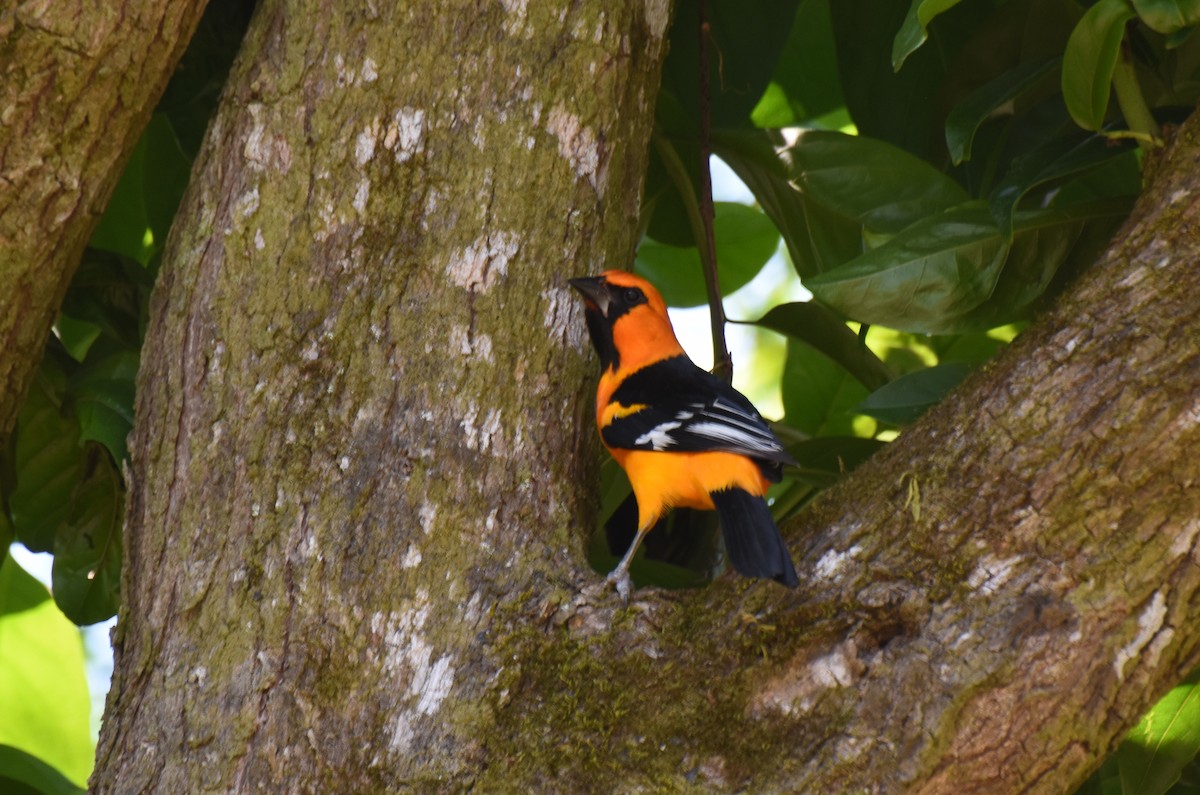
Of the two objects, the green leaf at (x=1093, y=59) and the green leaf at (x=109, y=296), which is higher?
the green leaf at (x=109, y=296)

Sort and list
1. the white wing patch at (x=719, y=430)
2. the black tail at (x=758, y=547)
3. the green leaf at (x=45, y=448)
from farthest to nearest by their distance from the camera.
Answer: the green leaf at (x=45, y=448)
the white wing patch at (x=719, y=430)
the black tail at (x=758, y=547)

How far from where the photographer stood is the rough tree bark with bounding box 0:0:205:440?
227 cm

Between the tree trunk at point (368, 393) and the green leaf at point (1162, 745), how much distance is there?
126 cm

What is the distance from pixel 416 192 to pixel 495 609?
0.89 meters

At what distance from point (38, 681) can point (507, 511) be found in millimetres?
2156

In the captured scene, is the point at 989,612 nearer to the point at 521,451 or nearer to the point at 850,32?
the point at 521,451

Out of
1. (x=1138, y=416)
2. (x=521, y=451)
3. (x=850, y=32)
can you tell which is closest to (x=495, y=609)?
(x=521, y=451)

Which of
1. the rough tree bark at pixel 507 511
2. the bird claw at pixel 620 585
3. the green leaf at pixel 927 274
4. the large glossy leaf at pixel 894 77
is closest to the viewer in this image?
the rough tree bark at pixel 507 511

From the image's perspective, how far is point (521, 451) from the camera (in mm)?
2371

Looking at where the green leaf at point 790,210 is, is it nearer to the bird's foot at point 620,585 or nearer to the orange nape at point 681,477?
the orange nape at point 681,477

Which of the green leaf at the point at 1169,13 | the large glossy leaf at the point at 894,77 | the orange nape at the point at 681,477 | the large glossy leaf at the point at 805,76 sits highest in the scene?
the large glossy leaf at the point at 805,76

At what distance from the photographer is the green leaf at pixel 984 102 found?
8.70 feet

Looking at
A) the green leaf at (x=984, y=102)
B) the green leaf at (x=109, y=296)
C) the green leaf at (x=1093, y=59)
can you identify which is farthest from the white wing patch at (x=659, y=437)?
the green leaf at (x=109, y=296)

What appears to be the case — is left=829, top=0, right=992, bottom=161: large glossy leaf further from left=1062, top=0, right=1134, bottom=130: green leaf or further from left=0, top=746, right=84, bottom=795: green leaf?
left=0, top=746, right=84, bottom=795: green leaf
